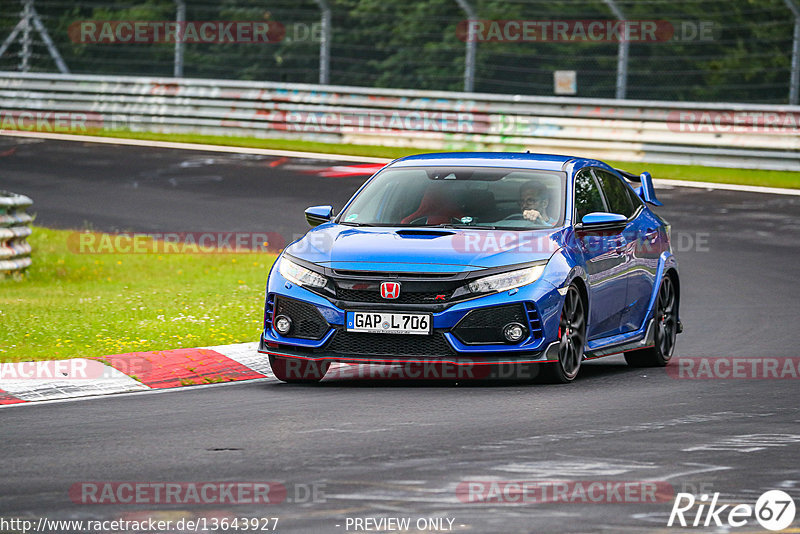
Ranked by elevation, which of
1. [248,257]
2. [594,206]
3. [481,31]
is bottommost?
[248,257]

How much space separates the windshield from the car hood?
29 centimetres

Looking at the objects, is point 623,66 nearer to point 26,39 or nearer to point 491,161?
point 26,39

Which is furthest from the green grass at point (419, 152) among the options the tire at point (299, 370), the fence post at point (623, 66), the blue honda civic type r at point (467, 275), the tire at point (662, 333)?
the tire at point (299, 370)

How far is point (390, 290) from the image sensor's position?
9539 millimetres

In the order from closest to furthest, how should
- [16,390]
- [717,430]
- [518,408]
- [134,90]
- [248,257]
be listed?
[717,430] < [518,408] < [16,390] < [248,257] < [134,90]

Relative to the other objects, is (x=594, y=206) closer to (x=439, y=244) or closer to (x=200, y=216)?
(x=439, y=244)

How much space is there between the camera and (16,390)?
9.61 meters

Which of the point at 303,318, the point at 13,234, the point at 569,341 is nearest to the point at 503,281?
the point at 569,341

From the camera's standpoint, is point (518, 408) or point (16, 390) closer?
point (518, 408)

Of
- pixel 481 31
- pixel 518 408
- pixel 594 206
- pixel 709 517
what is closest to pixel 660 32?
pixel 481 31

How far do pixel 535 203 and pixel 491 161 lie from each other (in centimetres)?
65

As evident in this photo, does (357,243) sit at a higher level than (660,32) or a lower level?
lower

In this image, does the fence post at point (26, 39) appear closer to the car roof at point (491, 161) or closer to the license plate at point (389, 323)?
the car roof at point (491, 161)

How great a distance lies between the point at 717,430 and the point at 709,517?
2173mm
